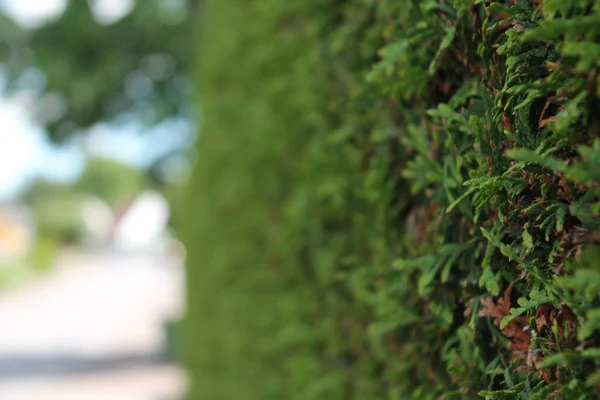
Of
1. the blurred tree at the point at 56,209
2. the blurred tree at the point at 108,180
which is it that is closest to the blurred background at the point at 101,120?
the blurred tree at the point at 56,209

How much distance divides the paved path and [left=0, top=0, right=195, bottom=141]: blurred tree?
4420 mm

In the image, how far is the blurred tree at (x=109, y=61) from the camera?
46.6ft

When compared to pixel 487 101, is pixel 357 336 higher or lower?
lower

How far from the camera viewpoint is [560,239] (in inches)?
45.7

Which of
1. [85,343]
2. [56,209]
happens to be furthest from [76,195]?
[85,343]

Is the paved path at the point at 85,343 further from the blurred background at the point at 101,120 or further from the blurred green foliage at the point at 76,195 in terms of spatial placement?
the blurred green foliage at the point at 76,195

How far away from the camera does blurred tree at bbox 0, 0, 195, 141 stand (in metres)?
14.2

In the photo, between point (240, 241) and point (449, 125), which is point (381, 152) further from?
point (240, 241)

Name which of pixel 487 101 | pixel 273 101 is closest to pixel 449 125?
pixel 487 101

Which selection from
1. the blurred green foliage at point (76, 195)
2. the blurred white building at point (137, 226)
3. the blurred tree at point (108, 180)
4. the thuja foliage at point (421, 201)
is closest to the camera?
the thuja foliage at point (421, 201)

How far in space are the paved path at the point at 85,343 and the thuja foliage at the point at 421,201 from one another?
7908 millimetres

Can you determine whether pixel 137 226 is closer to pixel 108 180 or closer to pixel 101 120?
pixel 108 180

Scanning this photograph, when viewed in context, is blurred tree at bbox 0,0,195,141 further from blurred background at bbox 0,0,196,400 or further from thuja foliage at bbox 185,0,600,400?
thuja foliage at bbox 185,0,600,400

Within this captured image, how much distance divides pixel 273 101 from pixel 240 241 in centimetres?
112
